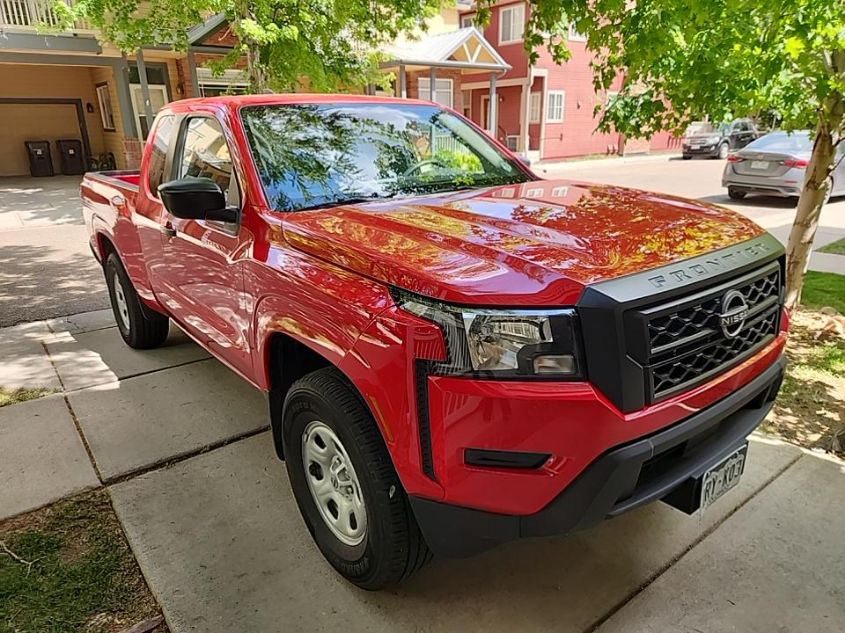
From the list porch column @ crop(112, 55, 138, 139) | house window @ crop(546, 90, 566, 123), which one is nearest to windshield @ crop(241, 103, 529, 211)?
porch column @ crop(112, 55, 138, 139)

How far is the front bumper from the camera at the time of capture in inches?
73.9

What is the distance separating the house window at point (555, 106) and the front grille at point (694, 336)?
24411 mm

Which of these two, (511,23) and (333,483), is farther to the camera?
(511,23)

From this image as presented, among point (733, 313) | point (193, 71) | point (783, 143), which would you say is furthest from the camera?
point (193, 71)

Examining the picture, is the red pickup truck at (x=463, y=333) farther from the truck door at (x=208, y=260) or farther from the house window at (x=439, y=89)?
the house window at (x=439, y=89)

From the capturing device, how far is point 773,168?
469 inches

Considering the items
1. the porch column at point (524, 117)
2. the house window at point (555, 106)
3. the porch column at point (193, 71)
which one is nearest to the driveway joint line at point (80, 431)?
the porch column at point (193, 71)

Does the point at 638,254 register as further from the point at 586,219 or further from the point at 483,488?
the point at 483,488

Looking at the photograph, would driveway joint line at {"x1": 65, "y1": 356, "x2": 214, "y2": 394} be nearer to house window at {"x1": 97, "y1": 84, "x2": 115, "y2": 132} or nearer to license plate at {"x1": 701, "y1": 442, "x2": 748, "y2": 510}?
Answer: license plate at {"x1": 701, "y1": 442, "x2": 748, "y2": 510}

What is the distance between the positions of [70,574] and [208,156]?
Result: 2.17 metres

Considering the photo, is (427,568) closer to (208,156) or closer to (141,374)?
(208,156)

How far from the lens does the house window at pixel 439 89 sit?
21984 millimetres

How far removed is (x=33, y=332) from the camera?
18.9ft

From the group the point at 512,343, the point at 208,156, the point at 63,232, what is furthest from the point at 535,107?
the point at 512,343
